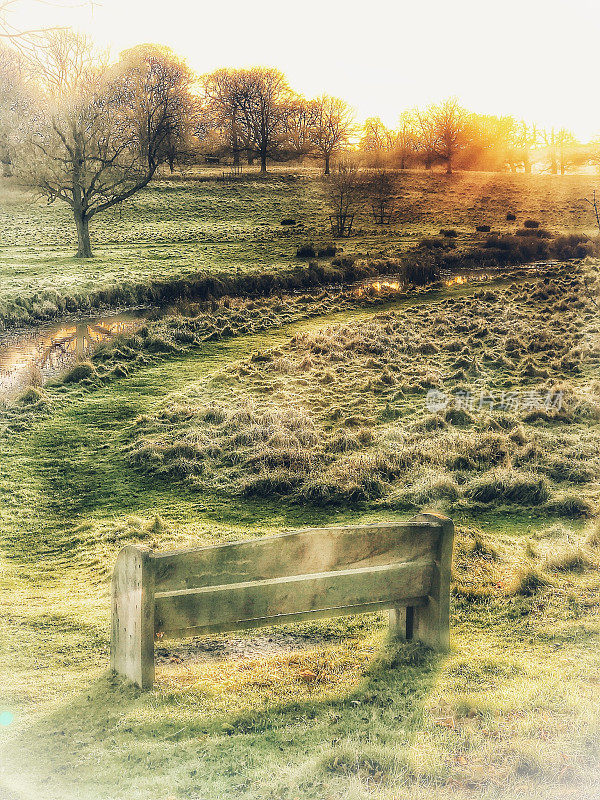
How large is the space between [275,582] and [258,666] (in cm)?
65

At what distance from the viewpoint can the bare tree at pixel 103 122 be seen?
461 centimetres

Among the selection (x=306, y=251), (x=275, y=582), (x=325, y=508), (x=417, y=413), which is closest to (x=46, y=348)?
(x=325, y=508)

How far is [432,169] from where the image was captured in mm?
5734

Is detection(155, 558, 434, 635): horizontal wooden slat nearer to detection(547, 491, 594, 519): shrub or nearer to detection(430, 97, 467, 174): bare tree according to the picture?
detection(547, 491, 594, 519): shrub

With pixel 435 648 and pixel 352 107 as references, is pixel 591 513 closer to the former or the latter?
pixel 435 648

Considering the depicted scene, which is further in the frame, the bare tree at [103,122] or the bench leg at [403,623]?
A: the bare tree at [103,122]

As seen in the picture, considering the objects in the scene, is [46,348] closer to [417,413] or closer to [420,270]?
[417,413]

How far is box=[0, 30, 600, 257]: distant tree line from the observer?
4.61 meters

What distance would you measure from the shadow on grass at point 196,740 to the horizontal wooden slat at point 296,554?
447 millimetres

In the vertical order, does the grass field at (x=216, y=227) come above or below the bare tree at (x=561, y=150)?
below

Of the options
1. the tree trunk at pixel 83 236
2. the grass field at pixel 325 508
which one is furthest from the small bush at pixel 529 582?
the tree trunk at pixel 83 236

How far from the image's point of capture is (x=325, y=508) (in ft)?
14.8

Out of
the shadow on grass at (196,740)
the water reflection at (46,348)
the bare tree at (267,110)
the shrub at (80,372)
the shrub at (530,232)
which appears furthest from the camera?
the shrub at (530,232)

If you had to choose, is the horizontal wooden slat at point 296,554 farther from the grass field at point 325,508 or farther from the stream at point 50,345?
the stream at point 50,345
